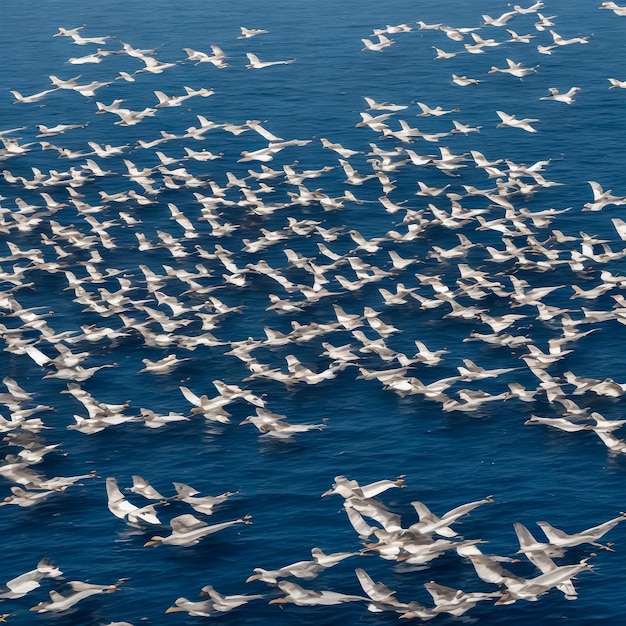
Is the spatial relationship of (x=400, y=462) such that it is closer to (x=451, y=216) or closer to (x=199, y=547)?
(x=199, y=547)

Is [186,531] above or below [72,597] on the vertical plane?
below

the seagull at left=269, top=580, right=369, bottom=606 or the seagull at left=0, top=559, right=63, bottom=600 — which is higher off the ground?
the seagull at left=0, top=559, right=63, bottom=600

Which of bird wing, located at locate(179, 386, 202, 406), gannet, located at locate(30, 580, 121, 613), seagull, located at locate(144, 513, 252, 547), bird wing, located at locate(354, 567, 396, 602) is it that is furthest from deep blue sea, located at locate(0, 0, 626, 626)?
bird wing, located at locate(354, 567, 396, 602)

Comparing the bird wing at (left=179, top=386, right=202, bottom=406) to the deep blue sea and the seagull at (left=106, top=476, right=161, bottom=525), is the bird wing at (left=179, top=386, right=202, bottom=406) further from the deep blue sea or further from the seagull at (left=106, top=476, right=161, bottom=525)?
the seagull at (left=106, top=476, right=161, bottom=525)

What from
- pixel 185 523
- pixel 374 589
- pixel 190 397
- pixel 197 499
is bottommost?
pixel 190 397

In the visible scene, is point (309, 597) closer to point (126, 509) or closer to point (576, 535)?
point (576, 535)

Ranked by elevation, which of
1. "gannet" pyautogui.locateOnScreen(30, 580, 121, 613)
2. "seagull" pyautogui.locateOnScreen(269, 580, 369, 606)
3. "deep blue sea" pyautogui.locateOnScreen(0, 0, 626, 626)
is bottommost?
"deep blue sea" pyautogui.locateOnScreen(0, 0, 626, 626)

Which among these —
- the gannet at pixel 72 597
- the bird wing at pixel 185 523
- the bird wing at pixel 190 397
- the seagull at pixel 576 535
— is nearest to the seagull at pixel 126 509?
the bird wing at pixel 185 523

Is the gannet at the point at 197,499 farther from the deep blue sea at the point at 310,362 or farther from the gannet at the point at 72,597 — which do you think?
the gannet at the point at 72,597

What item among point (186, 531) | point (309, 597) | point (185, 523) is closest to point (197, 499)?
point (185, 523)

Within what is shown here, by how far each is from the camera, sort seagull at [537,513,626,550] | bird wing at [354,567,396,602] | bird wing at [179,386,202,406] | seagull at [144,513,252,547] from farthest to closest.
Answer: bird wing at [179,386,202,406] < seagull at [144,513,252,547] < seagull at [537,513,626,550] < bird wing at [354,567,396,602]

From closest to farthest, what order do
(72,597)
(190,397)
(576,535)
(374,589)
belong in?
(374,589), (72,597), (576,535), (190,397)

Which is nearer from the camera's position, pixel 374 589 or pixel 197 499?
pixel 374 589
